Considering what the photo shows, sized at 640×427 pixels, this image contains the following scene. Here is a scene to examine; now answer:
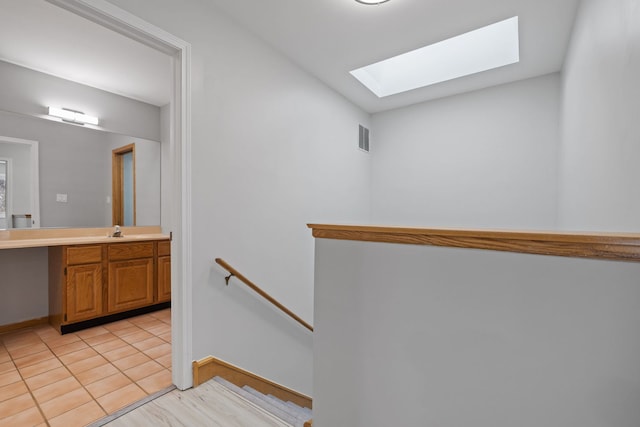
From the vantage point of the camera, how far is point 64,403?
5.97 feet

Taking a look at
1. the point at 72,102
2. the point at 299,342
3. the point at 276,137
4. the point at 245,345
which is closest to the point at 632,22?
the point at 276,137

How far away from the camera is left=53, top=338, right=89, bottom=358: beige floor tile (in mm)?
2531

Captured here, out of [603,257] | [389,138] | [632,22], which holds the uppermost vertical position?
[389,138]

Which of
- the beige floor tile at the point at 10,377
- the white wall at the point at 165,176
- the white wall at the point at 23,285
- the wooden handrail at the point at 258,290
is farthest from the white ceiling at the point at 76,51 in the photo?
the beige floor tile at the point at 10,377

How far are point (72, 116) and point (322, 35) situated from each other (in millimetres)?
2859

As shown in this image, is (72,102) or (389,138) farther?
(389,138)

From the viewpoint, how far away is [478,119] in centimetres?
352

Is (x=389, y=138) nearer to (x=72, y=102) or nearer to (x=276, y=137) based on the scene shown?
(x=276, y=137)

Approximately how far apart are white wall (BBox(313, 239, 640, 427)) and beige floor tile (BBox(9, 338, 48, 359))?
271 centimetres

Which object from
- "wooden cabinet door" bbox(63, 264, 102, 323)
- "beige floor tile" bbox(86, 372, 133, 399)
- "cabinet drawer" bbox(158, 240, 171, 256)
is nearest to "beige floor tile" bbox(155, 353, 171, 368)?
"beige floor tile" bbox(86, 372, 133, 399)

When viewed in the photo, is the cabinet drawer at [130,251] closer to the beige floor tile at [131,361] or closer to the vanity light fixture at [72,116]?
the beige floor tile at [131,361]

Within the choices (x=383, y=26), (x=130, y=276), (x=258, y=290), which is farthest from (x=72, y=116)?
(x=383, y=26)

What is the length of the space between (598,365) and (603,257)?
278 mm

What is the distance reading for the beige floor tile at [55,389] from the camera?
6.21 feet
